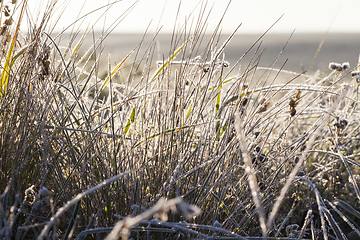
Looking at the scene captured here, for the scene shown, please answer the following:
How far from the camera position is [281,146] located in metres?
1.79

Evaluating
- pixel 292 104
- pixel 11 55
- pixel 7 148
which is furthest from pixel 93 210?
pixel 292 104

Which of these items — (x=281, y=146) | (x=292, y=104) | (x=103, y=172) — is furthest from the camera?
(x=281, y=146)

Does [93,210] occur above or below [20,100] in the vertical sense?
below

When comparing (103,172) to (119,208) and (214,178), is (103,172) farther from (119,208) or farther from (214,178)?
(214,178)

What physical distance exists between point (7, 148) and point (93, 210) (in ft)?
1.34

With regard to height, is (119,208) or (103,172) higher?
(103,172)

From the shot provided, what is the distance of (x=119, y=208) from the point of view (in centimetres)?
128

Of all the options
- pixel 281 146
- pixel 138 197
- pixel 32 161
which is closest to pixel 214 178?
pixel 138 197

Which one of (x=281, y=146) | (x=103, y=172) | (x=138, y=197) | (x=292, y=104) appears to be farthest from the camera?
(x=281, y=146)

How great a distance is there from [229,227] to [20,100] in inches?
38.4

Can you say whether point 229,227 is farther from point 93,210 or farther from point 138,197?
point 93,210

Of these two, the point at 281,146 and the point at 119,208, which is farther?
the point at 281,146

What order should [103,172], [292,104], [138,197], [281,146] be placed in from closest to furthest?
[138,197]
[103,172]
[292,104]
[281,146]

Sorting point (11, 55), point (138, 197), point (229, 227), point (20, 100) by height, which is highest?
point (11, 55)
